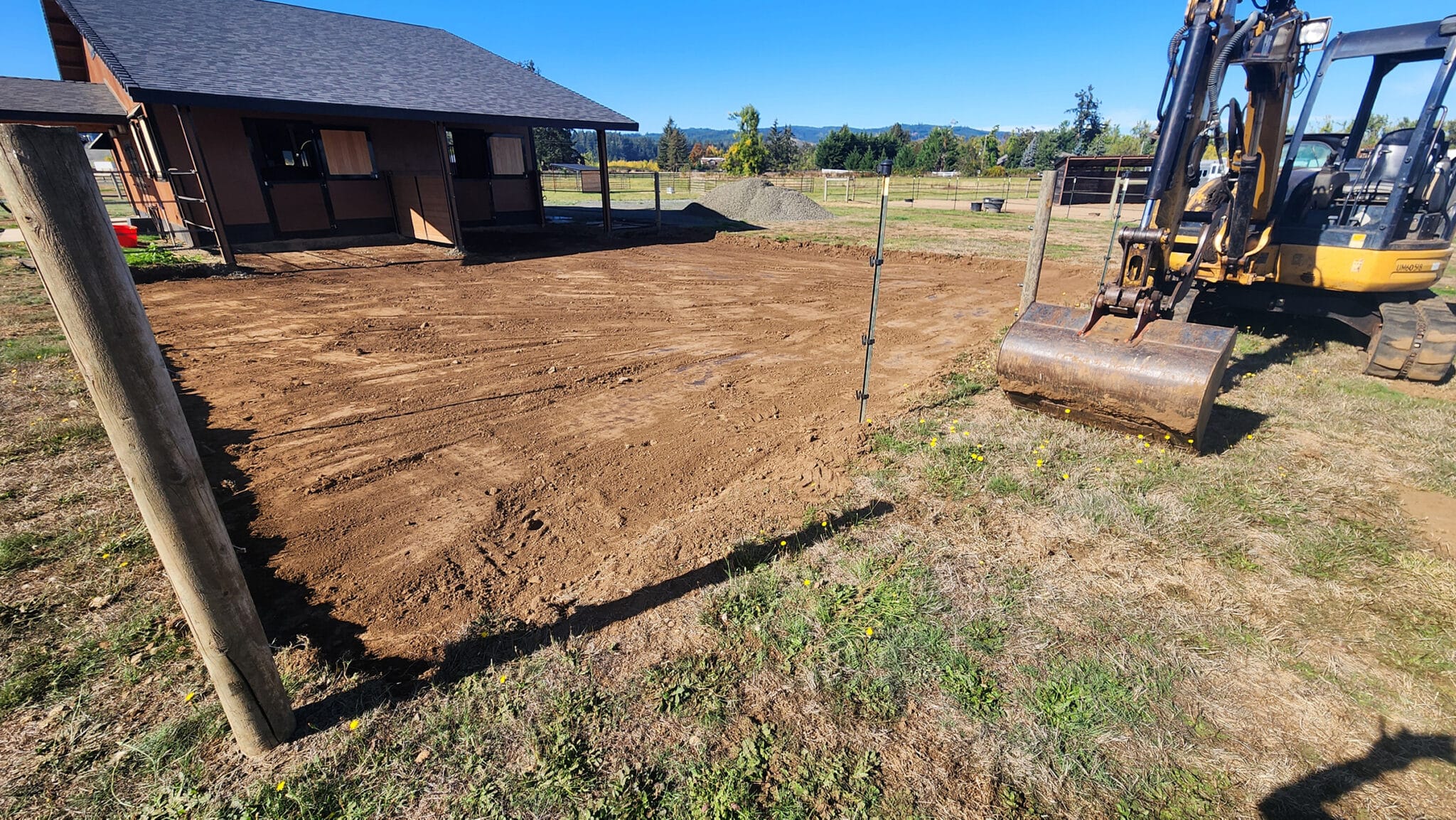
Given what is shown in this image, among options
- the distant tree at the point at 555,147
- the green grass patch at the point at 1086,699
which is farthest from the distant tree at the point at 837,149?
the green grass patch at the point at 1086,699

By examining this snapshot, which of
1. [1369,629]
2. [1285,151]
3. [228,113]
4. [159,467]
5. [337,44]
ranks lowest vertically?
[1369,629]

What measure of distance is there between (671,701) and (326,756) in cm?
140

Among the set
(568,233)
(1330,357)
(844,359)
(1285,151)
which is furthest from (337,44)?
(1330,357)

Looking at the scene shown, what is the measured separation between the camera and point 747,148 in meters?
60.9

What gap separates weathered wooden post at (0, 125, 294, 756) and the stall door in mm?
15504

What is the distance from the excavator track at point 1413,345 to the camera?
644 cm

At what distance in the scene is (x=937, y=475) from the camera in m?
4.65

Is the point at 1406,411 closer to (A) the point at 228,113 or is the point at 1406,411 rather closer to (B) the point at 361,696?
(B) the point at 361,696

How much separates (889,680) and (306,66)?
717 inches

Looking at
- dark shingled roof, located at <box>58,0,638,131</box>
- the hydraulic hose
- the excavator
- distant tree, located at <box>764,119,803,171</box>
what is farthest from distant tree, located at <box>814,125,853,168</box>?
the hydraulic hose

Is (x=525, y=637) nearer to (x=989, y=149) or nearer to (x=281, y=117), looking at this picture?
(x=281, y=117)

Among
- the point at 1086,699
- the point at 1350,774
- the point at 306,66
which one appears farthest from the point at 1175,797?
the point at 306,66

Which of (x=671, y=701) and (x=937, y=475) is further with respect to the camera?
(x=937, y=475)

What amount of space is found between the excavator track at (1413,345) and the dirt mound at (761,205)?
1824cm
